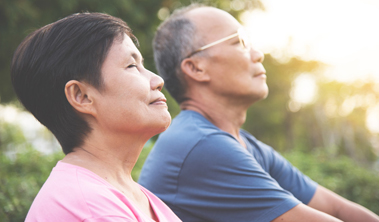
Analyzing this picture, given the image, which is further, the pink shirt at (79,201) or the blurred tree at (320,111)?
the blurred tree at (320,111)

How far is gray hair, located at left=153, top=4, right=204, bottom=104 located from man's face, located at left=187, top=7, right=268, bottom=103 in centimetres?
10

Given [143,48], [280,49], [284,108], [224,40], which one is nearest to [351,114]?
[284,108]

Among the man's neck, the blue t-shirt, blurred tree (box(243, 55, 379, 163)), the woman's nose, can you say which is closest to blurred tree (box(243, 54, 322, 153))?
blurred tree (box(243, 55, 379, 163))

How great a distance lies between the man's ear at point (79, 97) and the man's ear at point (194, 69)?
1483 millimetres

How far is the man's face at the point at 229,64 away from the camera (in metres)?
3.07

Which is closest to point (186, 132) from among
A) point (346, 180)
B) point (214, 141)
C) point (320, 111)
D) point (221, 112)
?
point (214, 141)

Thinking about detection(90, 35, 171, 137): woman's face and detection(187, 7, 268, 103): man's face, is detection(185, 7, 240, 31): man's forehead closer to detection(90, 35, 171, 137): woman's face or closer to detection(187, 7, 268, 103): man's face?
detection(187, 7, 268, 103): man's face

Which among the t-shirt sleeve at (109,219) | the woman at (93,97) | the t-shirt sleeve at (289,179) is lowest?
the t-shirt sleeve at (289,179)

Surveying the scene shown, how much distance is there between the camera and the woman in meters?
1.71

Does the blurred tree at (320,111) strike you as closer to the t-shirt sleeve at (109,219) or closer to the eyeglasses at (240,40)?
the eyeglasses at (240,40)

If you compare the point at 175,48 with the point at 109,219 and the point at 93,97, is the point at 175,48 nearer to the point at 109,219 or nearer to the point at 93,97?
the point at 93,97

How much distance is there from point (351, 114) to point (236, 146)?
111 feet

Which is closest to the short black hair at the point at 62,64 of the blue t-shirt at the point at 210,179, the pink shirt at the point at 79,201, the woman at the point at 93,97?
the woman at the point at 93,97

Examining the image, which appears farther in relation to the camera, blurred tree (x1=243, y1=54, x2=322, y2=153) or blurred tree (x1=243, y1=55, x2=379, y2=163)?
blurred tree (x1=243, y1=55, x2=379, y2=163)
